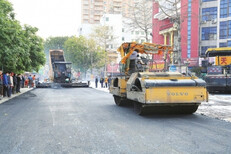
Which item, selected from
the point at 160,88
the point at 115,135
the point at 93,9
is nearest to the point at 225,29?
the point at 160,88

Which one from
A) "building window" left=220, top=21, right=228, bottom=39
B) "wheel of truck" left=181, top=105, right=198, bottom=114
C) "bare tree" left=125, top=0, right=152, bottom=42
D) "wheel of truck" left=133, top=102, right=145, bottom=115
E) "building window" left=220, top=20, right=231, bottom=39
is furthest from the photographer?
"building window" left=220, top=21, right=228, bottom=39

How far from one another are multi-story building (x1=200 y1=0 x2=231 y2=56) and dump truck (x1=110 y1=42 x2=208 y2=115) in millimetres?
30685

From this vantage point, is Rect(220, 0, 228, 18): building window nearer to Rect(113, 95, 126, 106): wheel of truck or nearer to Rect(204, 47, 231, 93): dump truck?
Rect(204, 47, 231, 93): dump truck

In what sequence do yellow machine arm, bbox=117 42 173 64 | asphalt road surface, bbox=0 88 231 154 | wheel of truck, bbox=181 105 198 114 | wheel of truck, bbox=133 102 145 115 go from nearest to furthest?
1. asphalt road surface, bbox=0 88 231 154
2. wheel of truck, bbox=133 102 145 115
3. wheel of truck, bbox=181 105 198 114
4. yellow machine arm, bbox=117 42 173 64

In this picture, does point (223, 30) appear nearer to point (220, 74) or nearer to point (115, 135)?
point (220, 74)

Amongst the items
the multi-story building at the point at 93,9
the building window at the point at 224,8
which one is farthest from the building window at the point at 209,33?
the multi-story building at the point at 93,9

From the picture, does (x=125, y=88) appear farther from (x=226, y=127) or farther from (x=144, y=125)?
(x=226, y=127)

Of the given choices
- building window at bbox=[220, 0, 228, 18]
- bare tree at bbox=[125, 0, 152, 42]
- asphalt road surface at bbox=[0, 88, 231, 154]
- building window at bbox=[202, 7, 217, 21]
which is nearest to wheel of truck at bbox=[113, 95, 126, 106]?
asphalt road surface at bbox=[0, 88, 231, 154]

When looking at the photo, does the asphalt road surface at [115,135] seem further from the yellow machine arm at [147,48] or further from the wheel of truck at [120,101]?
the wheel of truck at [120,101]

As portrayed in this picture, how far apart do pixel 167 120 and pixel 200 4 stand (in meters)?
35.7

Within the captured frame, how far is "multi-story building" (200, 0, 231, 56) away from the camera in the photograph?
127ft

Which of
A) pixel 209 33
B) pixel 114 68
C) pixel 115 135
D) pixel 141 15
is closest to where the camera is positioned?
pixel 115 135

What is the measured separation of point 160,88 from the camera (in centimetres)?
841

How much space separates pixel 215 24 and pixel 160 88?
34.9 metres
